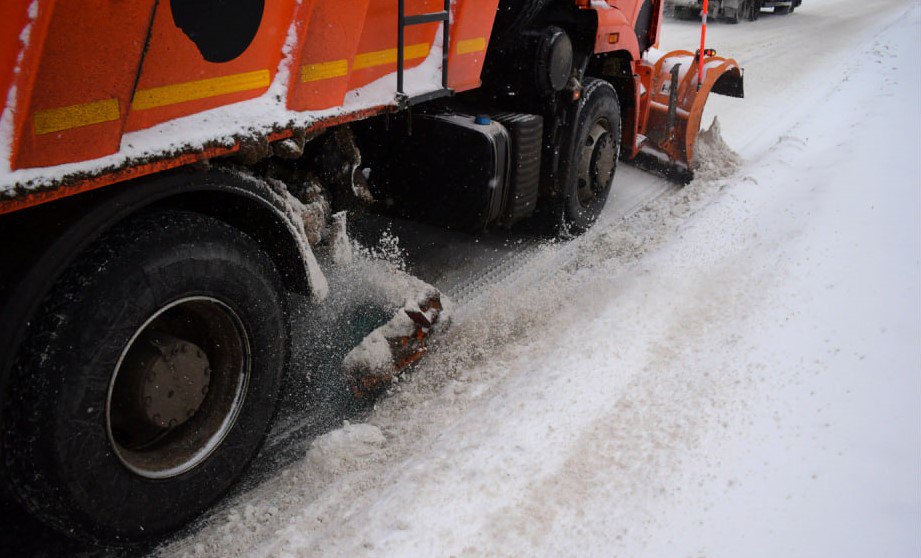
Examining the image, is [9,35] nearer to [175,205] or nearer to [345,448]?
[175,205]

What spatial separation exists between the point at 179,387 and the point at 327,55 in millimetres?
1229

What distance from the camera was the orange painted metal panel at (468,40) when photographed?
11.0ft

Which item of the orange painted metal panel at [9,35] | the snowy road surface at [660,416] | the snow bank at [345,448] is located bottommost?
the snow bank at [345,448]

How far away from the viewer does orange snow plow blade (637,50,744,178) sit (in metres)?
5.89

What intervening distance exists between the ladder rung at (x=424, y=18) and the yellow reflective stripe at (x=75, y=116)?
1.42 meters

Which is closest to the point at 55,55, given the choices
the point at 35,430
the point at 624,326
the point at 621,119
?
the point at 35,430

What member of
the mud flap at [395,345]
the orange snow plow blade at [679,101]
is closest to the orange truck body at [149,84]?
the mud flap at [395,345]

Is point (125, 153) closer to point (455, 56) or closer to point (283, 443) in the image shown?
point (283, 443)

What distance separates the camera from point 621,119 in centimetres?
543

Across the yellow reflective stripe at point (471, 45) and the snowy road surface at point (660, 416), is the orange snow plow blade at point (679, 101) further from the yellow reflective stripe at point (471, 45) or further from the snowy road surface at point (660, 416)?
the yellow reflective stripe at point (471, 45)

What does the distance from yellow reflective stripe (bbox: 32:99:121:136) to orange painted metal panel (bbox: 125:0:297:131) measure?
0.27ft

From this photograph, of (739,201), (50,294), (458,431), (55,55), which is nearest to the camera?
(55,55)

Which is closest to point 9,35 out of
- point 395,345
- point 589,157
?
point 395,345

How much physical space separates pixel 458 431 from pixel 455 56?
1.81 meters
